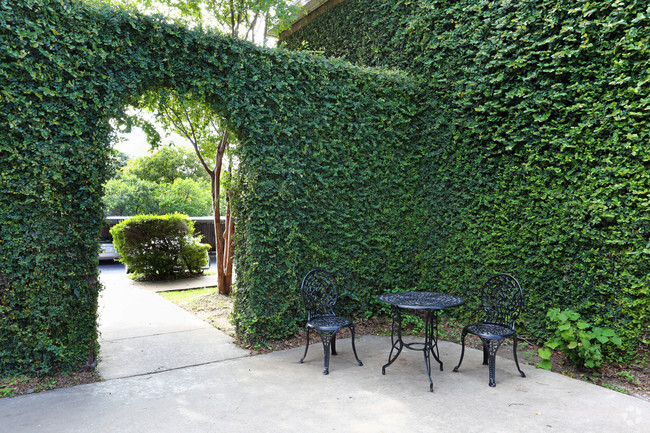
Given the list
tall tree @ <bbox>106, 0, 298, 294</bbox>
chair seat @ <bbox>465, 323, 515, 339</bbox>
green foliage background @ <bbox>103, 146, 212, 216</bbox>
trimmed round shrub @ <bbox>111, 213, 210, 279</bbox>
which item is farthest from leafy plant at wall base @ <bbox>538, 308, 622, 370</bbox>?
green foliage background @ <bbox>103, 146, 212, 216</bbox>

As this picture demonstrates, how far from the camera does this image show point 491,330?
11.8 ft

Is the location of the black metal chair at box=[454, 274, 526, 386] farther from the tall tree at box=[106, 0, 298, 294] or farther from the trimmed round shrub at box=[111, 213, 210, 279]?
the trimmed round shrub at box=[111, 213, 210, 279]

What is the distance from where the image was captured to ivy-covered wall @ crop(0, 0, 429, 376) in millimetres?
3258

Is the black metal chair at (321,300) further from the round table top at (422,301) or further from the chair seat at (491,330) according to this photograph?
the chair seat at (491,330)

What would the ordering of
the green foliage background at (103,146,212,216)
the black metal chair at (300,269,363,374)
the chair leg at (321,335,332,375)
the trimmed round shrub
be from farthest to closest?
the green foliage background at (103,146,212,216) → the trimmed round shrub → the black metal chair at (300,269,363,374) → the chair leg at (321,335,332,375)

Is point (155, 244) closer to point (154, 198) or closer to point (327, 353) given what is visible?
point (327, 353)

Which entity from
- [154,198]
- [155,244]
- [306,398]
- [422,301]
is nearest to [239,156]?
[422,301]

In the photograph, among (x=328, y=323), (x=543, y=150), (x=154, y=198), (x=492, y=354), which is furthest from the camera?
(x=154, y=198)

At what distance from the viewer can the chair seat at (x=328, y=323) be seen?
12.3 feet

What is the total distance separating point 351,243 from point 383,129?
1.62 meters

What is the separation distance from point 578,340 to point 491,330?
2.98ft

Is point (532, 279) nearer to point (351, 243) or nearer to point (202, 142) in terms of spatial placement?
point (351, 243)

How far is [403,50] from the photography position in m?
5.90

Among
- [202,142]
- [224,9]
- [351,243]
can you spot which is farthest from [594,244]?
[224,9]
